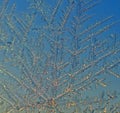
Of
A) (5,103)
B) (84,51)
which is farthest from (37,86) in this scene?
(84,51)

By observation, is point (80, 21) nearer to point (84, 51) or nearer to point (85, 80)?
Result: point (84, 51)

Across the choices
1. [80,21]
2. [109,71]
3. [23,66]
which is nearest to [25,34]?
[23,66]

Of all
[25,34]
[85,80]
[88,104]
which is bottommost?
[88,104]

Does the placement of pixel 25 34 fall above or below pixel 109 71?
above

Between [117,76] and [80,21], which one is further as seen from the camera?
[80,21]

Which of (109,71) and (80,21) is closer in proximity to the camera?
(109,71)

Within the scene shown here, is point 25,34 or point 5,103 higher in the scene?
point 25,34

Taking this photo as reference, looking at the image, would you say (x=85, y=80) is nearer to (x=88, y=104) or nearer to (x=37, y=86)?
(x=88, y=104)
